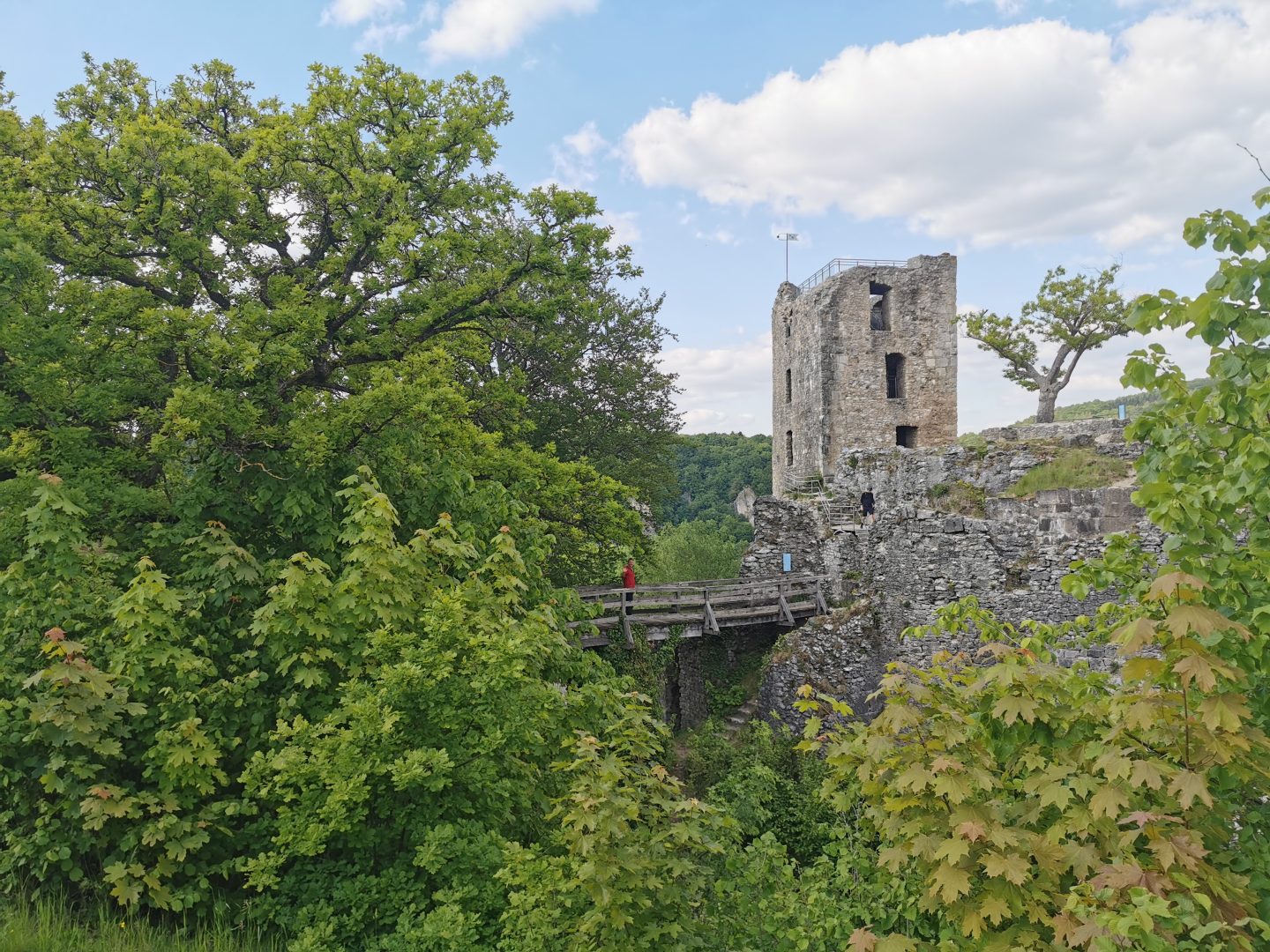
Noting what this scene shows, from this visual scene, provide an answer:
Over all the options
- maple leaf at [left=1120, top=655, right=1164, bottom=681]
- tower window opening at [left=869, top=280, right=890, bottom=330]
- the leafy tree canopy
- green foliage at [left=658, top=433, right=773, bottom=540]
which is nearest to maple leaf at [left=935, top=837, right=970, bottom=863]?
maple leaf at [left=1120, top=655, right=1164, bottom=681]

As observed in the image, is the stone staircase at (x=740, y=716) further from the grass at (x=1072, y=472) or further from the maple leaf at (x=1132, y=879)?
the maple leaf at (x=1132, y=879)

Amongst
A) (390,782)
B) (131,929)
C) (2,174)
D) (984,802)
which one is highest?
(2,174)

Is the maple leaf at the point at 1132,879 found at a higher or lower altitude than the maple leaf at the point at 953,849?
higher

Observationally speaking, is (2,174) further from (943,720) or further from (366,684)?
(943,720)

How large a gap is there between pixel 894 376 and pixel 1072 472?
40.1 ft

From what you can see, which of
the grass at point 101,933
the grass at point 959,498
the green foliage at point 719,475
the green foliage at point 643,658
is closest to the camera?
the grass at point 101,933

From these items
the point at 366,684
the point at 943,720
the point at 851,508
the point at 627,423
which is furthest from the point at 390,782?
the point at 627,423

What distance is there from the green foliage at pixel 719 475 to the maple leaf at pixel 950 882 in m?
47.0

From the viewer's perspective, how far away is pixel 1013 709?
3.12 m

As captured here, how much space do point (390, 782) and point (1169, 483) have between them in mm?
4866

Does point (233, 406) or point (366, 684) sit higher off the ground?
point (233, 406)

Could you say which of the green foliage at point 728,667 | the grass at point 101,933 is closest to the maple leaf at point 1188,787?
the grass at point 101,933

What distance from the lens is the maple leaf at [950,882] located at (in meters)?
2.81

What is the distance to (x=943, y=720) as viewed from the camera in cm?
335
